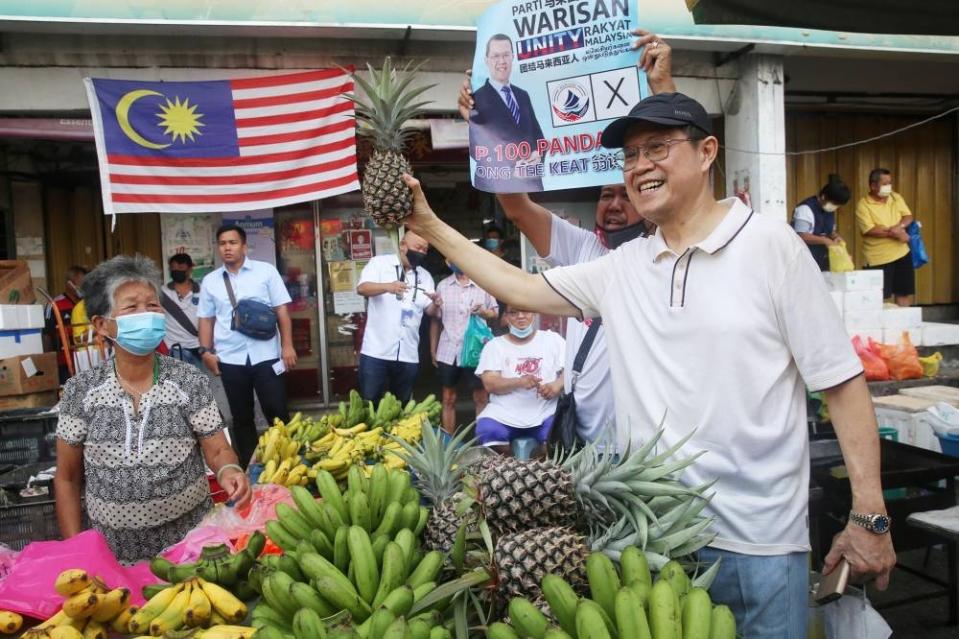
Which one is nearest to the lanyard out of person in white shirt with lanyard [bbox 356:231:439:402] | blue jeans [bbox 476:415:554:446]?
person in white shirt with lanyard [bbox 356:231:439:402]

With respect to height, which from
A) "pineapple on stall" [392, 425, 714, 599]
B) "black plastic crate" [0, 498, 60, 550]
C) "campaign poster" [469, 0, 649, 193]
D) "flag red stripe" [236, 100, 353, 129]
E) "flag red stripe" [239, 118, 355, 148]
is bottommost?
"black plastic crate" [0, 498, 60, 550]

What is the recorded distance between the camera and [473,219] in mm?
10234

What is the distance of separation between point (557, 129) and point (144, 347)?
7.81 ft

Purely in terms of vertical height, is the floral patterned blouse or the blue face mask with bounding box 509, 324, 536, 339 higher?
the blue face mask with bounding box 509, 324, 536, 339

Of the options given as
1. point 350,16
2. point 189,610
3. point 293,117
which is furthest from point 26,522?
point 350,16

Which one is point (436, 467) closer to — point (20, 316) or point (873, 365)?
point (20, 316)

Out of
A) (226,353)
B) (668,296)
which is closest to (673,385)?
(668,296)

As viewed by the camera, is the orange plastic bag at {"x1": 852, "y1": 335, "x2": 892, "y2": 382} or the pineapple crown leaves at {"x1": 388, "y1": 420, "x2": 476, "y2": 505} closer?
the pineapple crown leaves at {"x1": 388, "y1": 420, "x2": 476, "y2": 505}

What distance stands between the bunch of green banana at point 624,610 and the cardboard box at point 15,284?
752 centimetres

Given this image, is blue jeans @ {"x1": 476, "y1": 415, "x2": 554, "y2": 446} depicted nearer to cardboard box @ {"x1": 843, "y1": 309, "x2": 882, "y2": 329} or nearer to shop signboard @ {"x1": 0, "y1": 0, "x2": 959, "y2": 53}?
shop signboard @ {"x1": 0, "y1": 0, "x2": 959, "y2": 53}

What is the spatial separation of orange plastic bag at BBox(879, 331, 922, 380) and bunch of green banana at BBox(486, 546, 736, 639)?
835 centimetres

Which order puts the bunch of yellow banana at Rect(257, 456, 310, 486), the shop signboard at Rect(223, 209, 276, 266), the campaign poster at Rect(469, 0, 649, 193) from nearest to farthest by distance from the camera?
the campaign poster at Rect(469, 0, 649, 193) → the bunch of yellow banana at Rect(257, 456, 310, 486) → the shop signboard at Rect(223, 209, 276, 266)

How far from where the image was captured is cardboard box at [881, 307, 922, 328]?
891cm

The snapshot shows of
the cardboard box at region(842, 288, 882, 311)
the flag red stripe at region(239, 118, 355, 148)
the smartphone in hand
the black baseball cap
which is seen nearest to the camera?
the smartphone in hand
